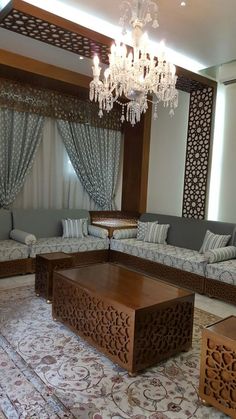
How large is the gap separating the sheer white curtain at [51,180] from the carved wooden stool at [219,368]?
158 inches

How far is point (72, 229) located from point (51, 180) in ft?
3.30

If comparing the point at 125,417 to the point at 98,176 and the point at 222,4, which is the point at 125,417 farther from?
the point at 98,176

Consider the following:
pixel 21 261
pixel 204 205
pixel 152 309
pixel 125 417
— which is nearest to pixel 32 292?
pixel 21 261

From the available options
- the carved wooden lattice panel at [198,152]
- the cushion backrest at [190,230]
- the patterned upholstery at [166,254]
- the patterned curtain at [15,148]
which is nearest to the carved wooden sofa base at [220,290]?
the patterned upholstery at [166,254]

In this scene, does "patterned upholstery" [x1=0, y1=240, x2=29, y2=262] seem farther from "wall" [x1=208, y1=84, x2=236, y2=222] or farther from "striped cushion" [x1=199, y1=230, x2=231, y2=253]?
"wall" [x1=208, y1=84, x2=236, y2=222]

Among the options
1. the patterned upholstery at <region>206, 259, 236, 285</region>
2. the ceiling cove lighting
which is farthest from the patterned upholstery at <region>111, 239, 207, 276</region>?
the ceiling cove lighting

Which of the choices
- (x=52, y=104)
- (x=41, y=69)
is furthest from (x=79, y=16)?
(x=52, y=104)

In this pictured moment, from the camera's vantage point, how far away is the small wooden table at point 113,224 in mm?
5328

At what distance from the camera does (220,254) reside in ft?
12.9

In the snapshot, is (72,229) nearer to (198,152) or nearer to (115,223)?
(115,223)

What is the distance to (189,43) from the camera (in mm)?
3904

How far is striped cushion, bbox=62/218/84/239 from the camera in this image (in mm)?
5117

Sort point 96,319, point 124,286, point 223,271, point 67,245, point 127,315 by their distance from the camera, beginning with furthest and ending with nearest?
point 67,245 < point 223,271 < point 124,286 < point 96,319 < point 127,315

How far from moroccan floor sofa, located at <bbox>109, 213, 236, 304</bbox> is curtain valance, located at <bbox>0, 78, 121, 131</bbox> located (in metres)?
1.98
